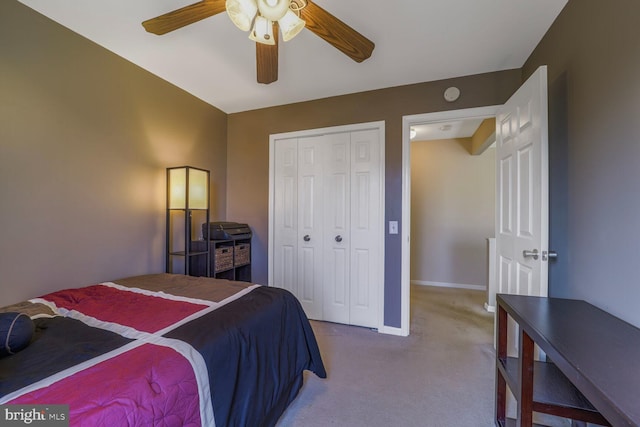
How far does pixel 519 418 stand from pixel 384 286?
5.18 feet

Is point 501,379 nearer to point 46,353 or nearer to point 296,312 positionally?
point 296,312

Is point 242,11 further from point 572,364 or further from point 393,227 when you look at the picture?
point 393,227

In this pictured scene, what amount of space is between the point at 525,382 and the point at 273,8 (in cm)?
193

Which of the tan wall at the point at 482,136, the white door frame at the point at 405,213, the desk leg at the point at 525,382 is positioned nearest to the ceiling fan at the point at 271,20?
the white door frame at the point at 405,213

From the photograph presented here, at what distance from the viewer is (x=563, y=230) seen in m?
1.63

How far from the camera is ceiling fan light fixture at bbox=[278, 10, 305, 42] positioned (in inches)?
50.7

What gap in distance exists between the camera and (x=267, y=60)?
5.39 ft

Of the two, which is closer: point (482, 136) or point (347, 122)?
point (347, 122)

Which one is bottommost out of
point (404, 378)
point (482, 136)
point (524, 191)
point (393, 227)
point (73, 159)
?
point (404, 378)

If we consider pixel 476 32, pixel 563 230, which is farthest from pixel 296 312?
pixel 476 32

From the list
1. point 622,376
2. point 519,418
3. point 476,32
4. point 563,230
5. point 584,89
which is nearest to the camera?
point 622,376

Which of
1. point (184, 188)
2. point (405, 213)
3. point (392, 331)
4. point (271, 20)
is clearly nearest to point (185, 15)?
point (271, 20)

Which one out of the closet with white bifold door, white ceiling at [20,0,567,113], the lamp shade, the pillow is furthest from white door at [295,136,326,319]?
the pillow

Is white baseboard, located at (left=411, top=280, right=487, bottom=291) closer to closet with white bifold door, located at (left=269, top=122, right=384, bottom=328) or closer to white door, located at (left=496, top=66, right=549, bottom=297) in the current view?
closet with white bifold door, located at (left=269, top=122, right=384, bottom=328)
